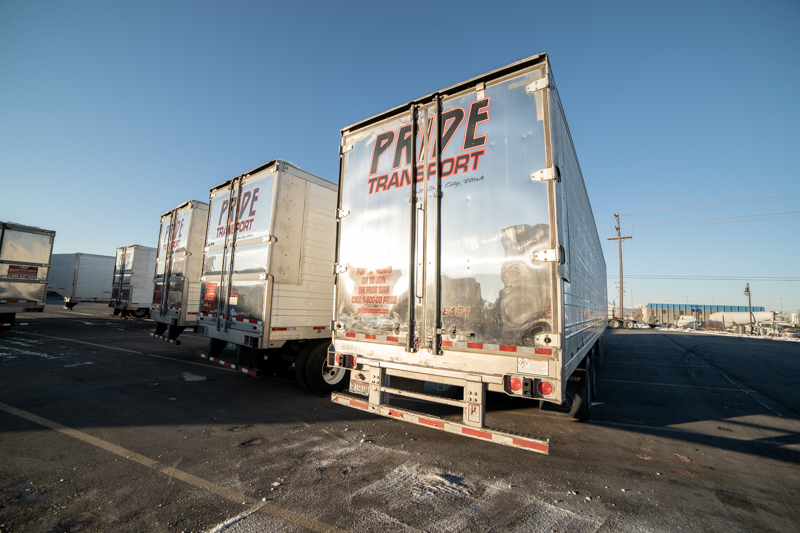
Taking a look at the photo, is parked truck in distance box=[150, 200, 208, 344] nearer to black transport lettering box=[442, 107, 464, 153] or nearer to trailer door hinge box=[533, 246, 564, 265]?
black transport lettering box=[442, 107, 464, 153]

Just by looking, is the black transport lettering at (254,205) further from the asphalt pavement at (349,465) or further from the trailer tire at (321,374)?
the asphalt pavement at (349,465)

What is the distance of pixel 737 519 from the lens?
10.0 feet

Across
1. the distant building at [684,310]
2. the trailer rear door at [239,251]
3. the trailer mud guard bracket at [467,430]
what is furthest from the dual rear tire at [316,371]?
the distant building at [684,310]

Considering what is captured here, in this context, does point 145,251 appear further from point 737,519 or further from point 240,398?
point 737,519

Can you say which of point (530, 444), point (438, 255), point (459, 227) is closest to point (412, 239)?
point (438, 255)

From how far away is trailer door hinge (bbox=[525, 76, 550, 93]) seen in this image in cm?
363

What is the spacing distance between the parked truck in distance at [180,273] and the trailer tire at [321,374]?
173 inches

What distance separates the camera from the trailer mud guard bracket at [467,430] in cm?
322

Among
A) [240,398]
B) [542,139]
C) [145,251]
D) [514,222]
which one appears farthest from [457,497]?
[145,251]

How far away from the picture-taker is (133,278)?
57.7 feet

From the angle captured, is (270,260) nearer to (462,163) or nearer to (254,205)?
(254,205)

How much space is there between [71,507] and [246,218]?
5.12 meters

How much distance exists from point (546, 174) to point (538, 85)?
39.3 inches

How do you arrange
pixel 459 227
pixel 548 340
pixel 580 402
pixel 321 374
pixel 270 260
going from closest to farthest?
pixel 548 340 → pixel 459 227 → pixel 580 402 → pixel 270 260 → pixel 321 374
